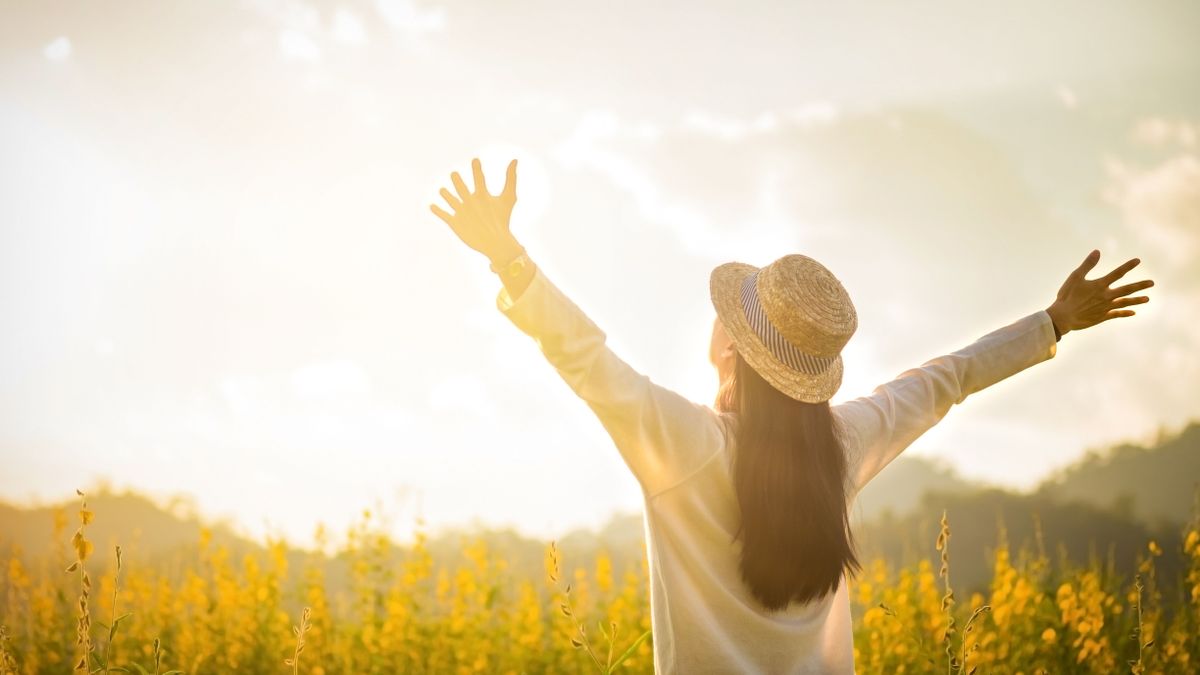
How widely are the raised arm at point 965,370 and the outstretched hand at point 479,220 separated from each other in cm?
115

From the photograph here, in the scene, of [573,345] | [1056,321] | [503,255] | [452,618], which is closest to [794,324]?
[573,345]

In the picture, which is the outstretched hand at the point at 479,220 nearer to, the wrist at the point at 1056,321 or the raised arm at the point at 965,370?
the raised arm at the point at 965,370

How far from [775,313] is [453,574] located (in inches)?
137

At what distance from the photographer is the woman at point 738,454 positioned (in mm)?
1860

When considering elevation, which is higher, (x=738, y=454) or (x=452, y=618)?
(x=738, y=454)

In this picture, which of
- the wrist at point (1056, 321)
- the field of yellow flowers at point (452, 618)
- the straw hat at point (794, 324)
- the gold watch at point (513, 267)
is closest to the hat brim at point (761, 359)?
the straw hat at point (794, 324)

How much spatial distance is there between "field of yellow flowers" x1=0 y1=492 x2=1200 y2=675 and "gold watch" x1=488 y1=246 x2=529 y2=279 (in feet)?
9.53

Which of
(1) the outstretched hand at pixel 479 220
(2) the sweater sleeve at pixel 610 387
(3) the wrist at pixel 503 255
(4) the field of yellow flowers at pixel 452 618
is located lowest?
(4) the field of yellow flowers at pixel 452 618

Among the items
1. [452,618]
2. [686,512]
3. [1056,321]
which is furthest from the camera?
[452,618]

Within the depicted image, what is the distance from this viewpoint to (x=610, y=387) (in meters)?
1.83

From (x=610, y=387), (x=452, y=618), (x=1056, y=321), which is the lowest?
(x=452, y=618)

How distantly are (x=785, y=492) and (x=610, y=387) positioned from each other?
0.55 meters

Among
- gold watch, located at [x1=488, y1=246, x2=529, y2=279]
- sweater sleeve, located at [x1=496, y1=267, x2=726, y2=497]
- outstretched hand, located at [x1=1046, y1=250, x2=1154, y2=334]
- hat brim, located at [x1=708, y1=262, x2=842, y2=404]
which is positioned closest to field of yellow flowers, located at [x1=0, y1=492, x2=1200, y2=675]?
outstretched hand, located at [x1=1046, y1=250, x2=1154, y2=334]

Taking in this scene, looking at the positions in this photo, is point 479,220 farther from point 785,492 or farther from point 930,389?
point 930,389
